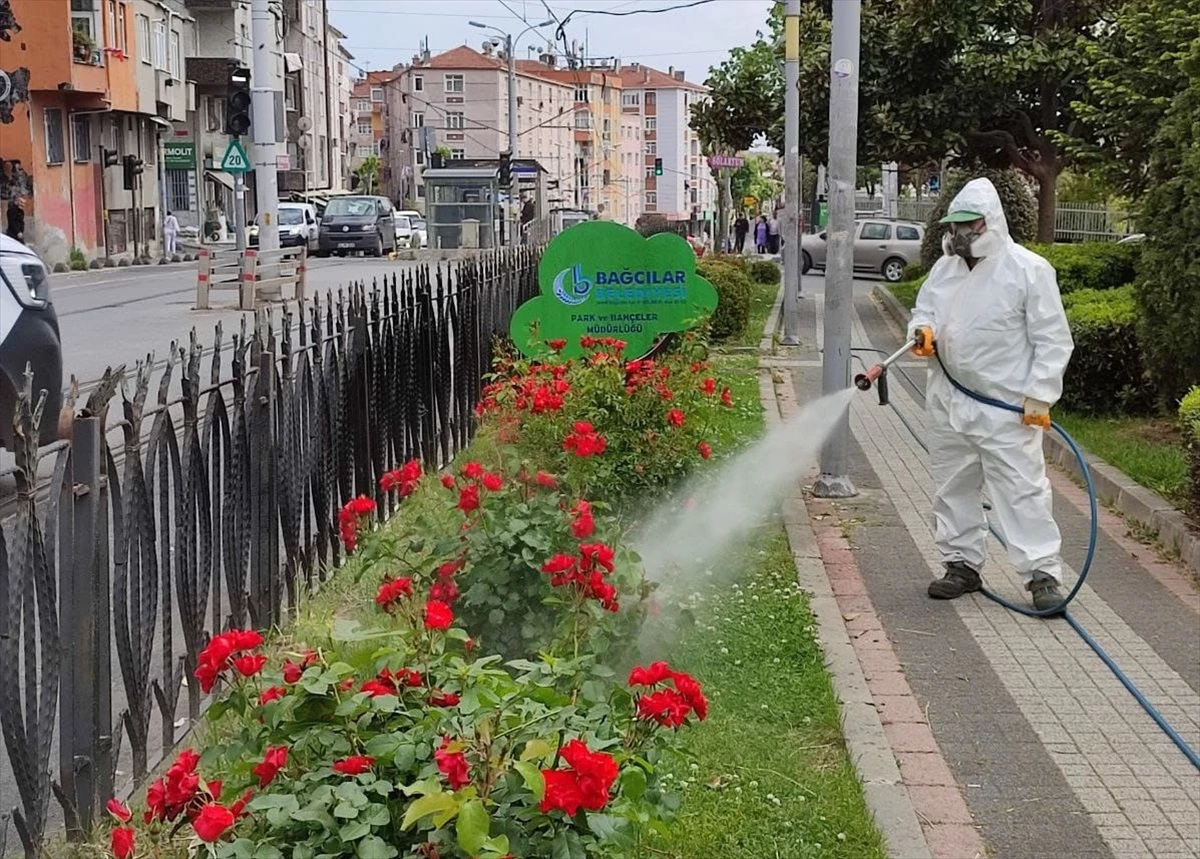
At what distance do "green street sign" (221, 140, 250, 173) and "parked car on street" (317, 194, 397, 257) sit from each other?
15.7m

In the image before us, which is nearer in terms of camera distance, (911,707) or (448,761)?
(448,761)

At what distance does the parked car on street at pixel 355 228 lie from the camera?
43.1m

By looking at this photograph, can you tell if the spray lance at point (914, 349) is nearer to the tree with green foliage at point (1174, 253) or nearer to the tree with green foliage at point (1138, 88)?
the tree with green foliage at point (1174, 253)

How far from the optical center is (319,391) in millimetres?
6906

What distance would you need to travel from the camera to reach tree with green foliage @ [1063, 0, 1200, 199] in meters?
11.8

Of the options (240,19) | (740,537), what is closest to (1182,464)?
(740,537)

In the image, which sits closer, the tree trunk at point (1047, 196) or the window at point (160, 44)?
the tree trunk at point (1047, 196)

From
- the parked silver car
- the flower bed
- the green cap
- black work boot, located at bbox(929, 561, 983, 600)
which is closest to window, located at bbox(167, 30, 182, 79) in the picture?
the parked silver car

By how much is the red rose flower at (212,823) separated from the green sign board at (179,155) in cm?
5091

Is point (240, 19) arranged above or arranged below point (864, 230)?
above

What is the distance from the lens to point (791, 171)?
1969 centimetres

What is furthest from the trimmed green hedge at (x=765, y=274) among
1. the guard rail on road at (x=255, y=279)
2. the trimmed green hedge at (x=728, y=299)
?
the trimmed green hedge at (x=728, y=299)

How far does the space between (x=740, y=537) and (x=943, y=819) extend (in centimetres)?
359

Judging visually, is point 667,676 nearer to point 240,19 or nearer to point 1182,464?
point 1182,464
